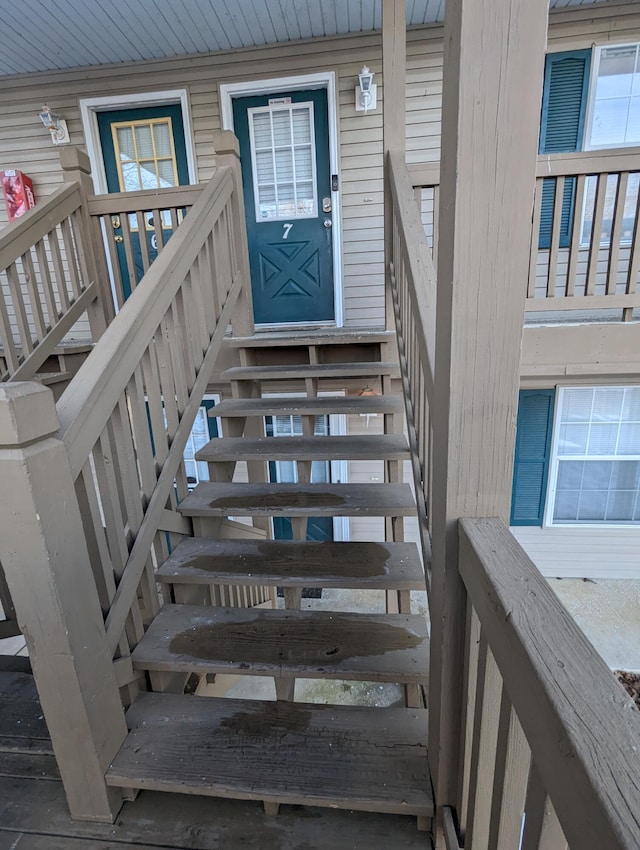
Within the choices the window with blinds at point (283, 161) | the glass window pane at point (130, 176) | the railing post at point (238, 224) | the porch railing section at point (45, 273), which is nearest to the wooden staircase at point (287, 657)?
the railing post at point (238, 224)

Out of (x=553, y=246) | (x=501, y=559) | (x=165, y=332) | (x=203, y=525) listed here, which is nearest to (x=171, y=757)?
(x=203, y=525)

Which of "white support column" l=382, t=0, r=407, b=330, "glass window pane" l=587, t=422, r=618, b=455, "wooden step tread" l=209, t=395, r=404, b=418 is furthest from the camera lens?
"glass window pane" l=587, t=422, r=618, b=455

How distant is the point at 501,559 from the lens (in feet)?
2.47

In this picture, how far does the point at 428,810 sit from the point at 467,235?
4.40 feet

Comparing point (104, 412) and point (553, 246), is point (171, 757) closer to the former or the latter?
point (104, 412)

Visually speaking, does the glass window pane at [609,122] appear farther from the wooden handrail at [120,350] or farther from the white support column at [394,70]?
the wooden handrail at [120,350]

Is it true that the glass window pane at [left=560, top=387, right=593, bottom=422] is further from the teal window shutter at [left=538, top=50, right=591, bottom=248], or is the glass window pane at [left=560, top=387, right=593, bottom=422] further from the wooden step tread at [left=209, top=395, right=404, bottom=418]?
the wooden step tread at [left=209, top=395, right=404, bottom=418]

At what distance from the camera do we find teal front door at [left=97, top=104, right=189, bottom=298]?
162 inches

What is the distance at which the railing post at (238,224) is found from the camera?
2615 mm

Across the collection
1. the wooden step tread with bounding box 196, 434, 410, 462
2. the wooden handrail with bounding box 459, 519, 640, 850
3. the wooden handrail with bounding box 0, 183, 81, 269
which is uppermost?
the wooden handrail with bounding box 0, 183, 81, 269

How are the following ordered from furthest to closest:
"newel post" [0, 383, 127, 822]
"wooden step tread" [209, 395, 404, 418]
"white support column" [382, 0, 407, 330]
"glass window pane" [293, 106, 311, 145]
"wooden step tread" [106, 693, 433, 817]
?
"glass window pane" [293, 106, 311, 145] < "wooden step tread" [209, 395, 404, 418] < "white support column" [382, 0, 407, 330] < "wooden step tread" [106, 693, 433, 817] < "newel post" [0, 383, 127, 822]

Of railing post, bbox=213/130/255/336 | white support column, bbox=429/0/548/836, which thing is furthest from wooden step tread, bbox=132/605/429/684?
railing post, bbox=213/130/255/336

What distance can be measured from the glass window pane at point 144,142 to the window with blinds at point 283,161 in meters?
0.96

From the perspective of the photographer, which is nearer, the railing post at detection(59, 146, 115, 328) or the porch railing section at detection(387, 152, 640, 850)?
the porch railing section at detection(387, 152, 640, 850)
